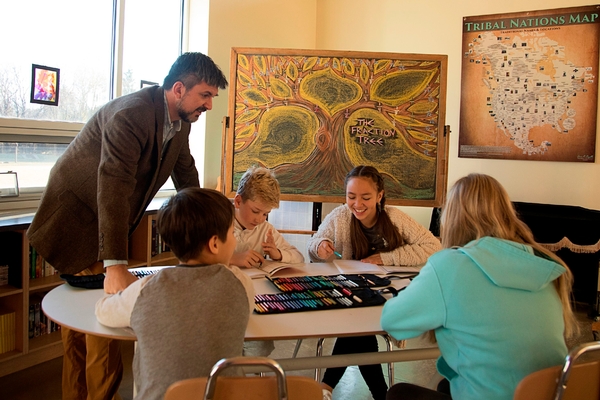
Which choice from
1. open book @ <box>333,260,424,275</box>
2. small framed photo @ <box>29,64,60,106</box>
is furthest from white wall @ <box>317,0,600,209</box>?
small framed photo @ <box>29,64,60,106</box>

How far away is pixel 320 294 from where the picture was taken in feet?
6.00

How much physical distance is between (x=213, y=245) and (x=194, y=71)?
2.94 feet

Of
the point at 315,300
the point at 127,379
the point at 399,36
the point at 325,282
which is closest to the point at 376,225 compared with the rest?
the point at 325,282

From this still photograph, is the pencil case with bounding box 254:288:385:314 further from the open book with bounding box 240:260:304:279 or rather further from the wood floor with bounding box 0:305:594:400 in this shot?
the wood floor with bounding box 0:305:594:400

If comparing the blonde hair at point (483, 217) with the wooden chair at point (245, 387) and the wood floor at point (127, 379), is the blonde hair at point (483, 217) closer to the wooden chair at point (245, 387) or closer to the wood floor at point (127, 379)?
the wooden chair at point (245, 387)

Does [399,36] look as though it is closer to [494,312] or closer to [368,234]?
[368,234]

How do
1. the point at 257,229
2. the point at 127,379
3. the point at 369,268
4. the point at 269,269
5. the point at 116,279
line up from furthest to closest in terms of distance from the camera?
the point at 127,379 → the point at 257,229 → the point at 369,268 → the point at 269,269 → the point at 116,279

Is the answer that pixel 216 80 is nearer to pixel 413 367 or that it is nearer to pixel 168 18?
pixel 413 367

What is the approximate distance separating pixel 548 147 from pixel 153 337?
4.01 metres

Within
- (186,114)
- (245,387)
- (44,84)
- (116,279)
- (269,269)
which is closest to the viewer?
(245,387)

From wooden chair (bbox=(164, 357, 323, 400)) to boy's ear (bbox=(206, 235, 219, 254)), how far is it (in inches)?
12.1

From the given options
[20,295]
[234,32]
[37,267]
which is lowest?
[20,295]

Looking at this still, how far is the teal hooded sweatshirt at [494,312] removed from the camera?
1329 millimetres

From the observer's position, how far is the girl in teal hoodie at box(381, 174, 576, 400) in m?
1.33
